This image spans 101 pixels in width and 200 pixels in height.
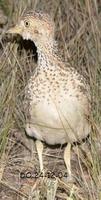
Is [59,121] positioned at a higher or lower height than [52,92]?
lower

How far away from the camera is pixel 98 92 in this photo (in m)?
5.29

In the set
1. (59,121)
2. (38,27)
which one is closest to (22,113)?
(59,121)

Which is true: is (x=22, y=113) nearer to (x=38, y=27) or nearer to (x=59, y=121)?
(x=59, y=121)

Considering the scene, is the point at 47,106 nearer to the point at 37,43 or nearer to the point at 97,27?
the point at 37,43

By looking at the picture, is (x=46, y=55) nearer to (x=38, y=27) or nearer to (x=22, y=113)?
(x=38, y=27)

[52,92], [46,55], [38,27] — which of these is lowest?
[52,92]

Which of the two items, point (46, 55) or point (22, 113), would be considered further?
point (22, 113)

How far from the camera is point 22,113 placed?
5105 millimetres

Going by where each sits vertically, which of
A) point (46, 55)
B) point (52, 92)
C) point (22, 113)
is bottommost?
point (22, 113)

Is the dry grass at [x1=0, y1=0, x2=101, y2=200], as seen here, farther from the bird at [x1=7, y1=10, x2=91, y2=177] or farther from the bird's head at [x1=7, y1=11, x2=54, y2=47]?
the bird's head at [x1=7, y1=11, x2=54, y2=47]

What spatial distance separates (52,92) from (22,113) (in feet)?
1.62

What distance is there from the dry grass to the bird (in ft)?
0.46

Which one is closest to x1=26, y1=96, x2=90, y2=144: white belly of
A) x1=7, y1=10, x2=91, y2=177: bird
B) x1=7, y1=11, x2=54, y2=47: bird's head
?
x1=7, y1=10, x2=91, y2=177: bird

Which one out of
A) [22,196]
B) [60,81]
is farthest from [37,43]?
[22,196]
